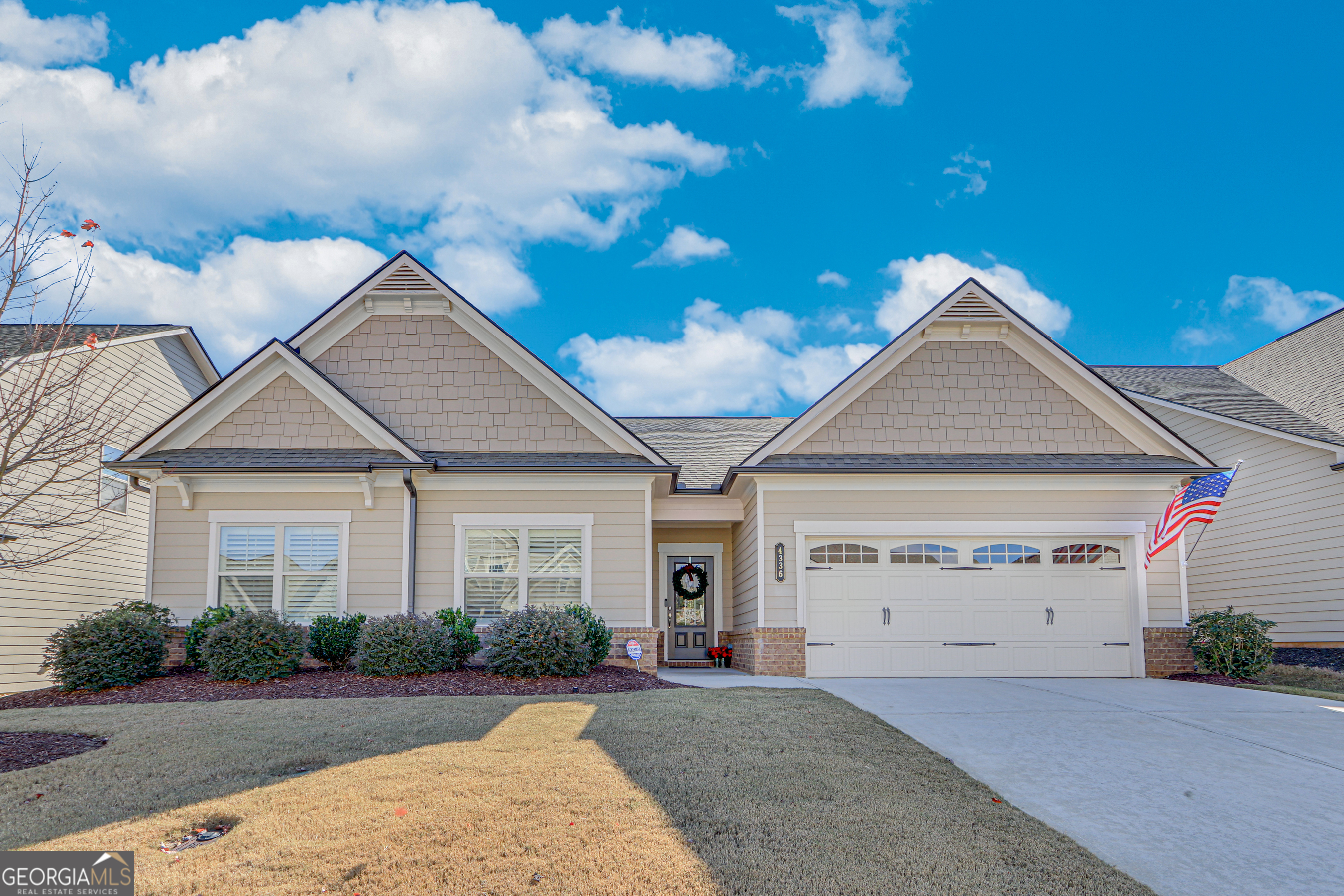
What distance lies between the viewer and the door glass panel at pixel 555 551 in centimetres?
1416

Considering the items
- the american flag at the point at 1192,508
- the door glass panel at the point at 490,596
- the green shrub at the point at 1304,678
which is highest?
the american flag at the point at 1192,508

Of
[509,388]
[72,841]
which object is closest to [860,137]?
[509,388]

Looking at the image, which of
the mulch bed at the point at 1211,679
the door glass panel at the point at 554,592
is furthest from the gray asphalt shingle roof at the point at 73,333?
the mulch bed at the point at 1211,679

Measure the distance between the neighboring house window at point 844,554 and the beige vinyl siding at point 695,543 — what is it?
12.0ft

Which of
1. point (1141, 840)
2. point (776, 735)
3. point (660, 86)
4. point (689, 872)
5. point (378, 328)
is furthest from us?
point (660, 86)

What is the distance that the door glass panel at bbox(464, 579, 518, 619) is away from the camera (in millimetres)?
14000

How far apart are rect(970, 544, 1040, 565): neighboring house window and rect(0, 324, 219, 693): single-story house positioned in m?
13.1

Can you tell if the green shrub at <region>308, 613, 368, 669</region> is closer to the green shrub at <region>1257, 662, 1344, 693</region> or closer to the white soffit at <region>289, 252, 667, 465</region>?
the white soffit at <region>289, 252, 667, 465</region>

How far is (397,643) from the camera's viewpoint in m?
12.0

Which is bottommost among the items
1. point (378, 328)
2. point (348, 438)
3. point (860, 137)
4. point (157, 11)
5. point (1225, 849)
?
point (1225, 849)

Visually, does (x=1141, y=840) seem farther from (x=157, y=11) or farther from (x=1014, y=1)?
(x=1014, y=1)

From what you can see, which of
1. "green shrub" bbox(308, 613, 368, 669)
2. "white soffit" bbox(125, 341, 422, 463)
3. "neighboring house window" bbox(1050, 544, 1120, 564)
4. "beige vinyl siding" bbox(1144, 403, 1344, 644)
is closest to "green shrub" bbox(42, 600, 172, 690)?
"green shrub" bbox(308, 613, 368, 669)

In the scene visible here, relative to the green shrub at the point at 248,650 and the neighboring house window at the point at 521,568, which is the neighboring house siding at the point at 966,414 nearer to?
the neighboring house window at the point at 521,568

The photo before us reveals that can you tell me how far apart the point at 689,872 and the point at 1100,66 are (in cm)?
2101
